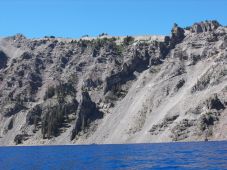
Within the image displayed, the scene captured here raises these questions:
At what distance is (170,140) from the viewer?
634 feet

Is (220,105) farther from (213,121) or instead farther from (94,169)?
(94,169)

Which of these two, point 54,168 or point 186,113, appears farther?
point 186,113

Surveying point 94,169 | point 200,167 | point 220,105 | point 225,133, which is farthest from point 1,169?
point 220,105

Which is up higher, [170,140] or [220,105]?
[220,105]

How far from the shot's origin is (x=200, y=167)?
68562mm

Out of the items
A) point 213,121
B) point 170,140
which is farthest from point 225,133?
point 170,140

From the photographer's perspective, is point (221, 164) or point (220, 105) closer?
point (221, 164)

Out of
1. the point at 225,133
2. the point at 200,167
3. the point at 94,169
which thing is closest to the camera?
the point at 200,167

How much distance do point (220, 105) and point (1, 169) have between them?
12877cm

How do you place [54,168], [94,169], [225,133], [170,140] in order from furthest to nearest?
[170,140] → [225,133] → [54,168] → [94,169]

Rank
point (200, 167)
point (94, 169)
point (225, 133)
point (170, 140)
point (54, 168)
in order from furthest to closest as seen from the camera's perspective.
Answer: point (170, 140) → point (225, 133) → point (54, 168) → point (94, 169) → point (200, 167)

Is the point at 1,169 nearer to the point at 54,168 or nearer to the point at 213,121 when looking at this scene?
the point at 54,168

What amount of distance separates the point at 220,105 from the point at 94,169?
130 metres

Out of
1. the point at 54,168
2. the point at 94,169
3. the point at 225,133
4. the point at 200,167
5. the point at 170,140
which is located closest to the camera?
the point at 200,167
